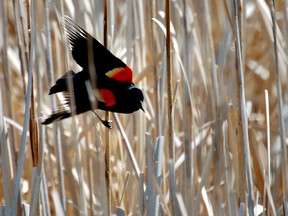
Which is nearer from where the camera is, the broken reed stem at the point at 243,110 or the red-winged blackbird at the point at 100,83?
the red-winged blackbird at the point at 100,83

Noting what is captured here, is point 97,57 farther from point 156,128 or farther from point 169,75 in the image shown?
point 156,128

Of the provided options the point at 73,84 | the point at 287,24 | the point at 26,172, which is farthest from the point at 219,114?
the point at 26,172

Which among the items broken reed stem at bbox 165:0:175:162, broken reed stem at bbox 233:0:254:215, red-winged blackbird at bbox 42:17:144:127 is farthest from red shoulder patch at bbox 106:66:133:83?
broken reed stem at bbox 233:0:254:215

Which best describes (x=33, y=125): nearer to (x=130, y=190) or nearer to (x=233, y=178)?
(x=130, y=190)

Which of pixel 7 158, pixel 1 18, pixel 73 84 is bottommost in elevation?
pixel 7 158

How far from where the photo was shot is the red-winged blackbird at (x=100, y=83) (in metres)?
0.68

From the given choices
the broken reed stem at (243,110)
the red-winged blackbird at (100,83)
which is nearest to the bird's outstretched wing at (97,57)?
the red-winged blackbird at (100,83)

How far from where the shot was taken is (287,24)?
37.7 inches

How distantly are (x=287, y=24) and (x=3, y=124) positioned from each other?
53 centimetres

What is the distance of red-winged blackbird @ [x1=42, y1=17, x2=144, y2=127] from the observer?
681mm

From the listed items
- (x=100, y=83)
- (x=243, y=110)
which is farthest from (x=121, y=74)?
(x=243, y=110)

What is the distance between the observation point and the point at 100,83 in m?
0.70

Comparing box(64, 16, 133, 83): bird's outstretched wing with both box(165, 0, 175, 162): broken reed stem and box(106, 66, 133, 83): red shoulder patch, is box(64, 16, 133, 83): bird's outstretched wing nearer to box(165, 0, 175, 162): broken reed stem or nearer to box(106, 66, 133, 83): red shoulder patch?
box(106, 66, 133, 83): red shoulder patch

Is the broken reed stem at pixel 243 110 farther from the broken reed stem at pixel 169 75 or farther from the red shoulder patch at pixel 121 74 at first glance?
the red shoulder patch at pixel 121 74
